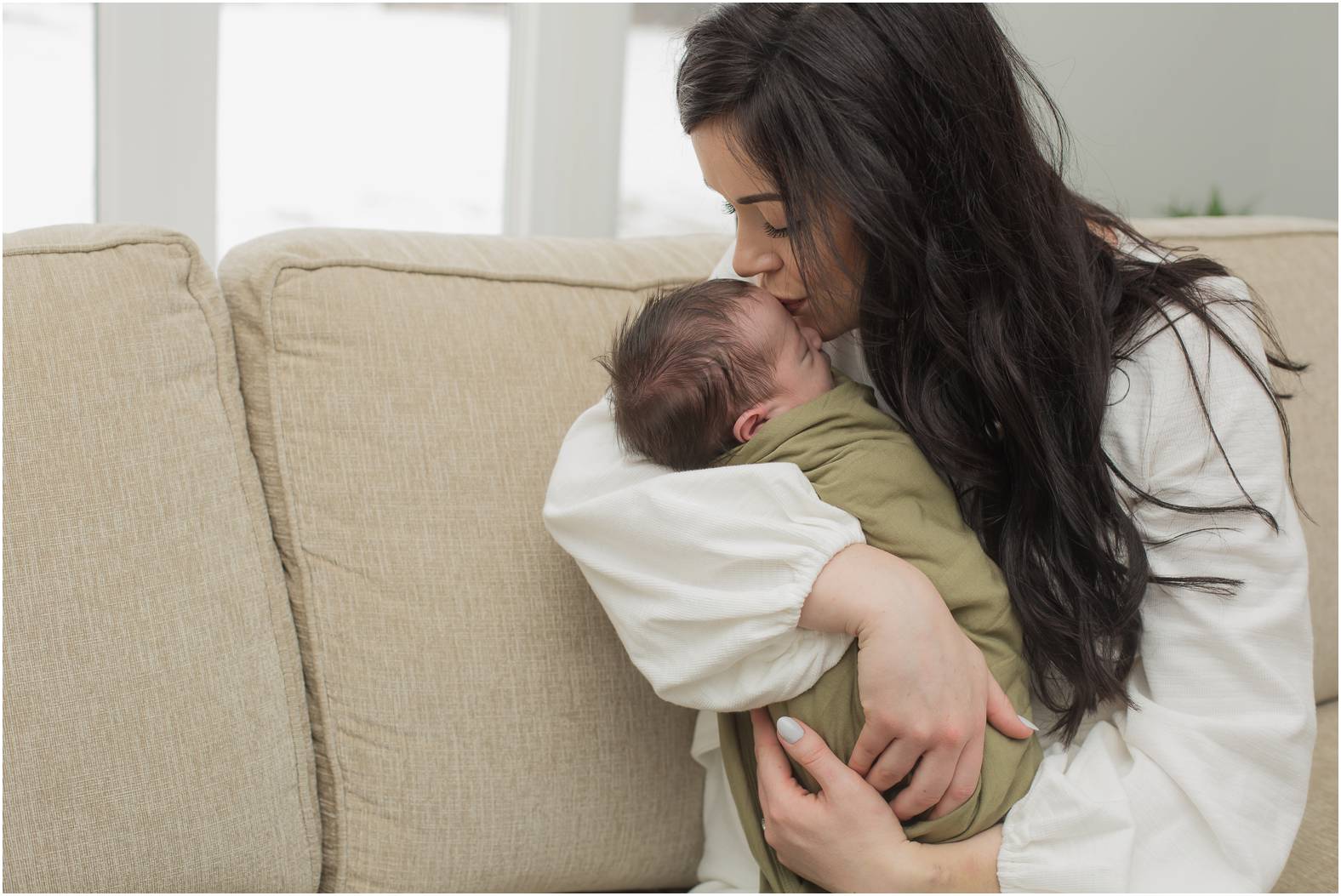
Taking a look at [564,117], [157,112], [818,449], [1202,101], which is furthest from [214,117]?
[1202,101]

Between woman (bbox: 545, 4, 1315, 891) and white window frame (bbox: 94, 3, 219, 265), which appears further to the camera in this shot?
white window frame (bbox: 94, 3, 219, 265)

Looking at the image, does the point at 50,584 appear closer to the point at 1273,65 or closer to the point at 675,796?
the point at 675,796

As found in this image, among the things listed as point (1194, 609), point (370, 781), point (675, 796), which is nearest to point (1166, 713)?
point (1194, 609)

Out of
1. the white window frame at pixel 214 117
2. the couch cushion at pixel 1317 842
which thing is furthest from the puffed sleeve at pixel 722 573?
the white window frame at pixel 214 117

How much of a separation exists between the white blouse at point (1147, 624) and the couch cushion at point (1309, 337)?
593mm

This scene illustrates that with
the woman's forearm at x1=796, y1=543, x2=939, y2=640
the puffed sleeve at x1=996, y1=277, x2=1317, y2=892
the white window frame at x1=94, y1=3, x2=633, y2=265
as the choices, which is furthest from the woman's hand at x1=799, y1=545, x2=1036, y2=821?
the white window frame at x1=94, y1=3, x2=633, y2=265

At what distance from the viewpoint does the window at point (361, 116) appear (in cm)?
222

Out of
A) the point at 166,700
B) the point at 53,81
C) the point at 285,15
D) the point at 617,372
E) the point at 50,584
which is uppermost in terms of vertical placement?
the point at 285,15

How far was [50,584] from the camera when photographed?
100 cm

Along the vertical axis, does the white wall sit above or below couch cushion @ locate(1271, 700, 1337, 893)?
above

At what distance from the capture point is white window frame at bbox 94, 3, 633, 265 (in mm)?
2061

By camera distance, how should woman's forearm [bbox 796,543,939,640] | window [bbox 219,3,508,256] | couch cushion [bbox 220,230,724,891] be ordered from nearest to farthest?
woman's forearm [bbox 796,543,939,640], couch cushion [bbox 220,230,724,891], window [bbox 219,3,508,256]

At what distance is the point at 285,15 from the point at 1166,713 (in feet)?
6.75

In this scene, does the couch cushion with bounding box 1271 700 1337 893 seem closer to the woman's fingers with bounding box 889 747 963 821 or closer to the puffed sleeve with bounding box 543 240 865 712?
the woman's fingers with bounding box 889 747 963 821
